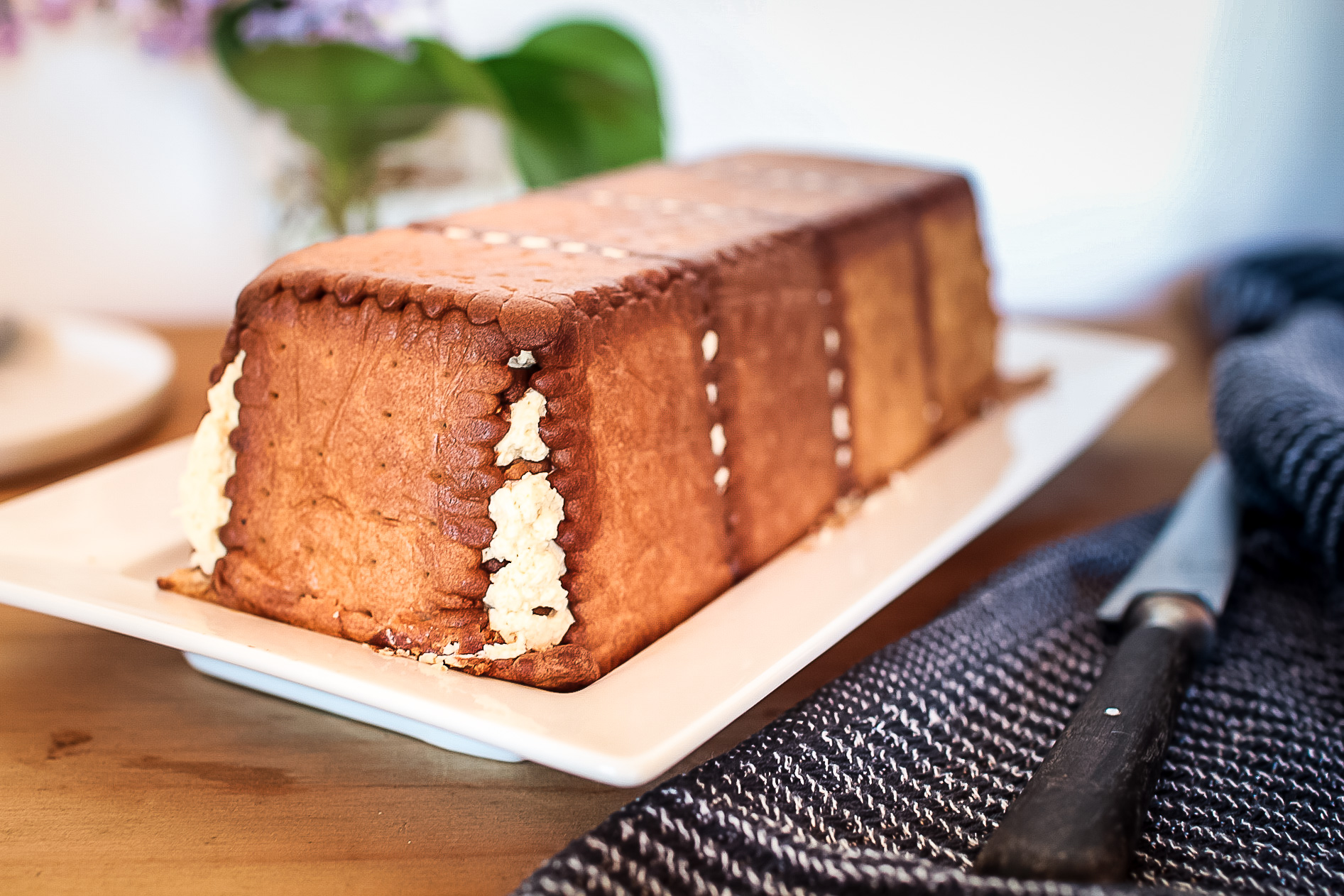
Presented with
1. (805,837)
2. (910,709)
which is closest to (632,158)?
(910,709)

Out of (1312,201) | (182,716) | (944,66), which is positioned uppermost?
(944,66)

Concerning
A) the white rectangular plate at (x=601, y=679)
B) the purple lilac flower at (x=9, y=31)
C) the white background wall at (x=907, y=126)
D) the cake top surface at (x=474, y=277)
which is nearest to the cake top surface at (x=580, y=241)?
the cake top surface at (x=474, y=277)

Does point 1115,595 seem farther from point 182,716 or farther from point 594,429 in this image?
point 182,716

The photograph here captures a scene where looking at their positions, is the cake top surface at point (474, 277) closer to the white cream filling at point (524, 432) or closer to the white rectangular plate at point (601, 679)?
the white cream filling at point (524, 432)

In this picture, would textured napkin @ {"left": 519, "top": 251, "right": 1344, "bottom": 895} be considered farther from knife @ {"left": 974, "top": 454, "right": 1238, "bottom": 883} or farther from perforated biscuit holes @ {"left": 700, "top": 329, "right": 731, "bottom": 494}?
perforated biscuit holes @ {"left": 700, "top": 329, "right": 731, "bottom": 494}

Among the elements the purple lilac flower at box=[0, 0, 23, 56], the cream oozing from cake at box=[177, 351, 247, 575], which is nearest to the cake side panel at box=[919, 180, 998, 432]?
the cream oozing from cake at box=[177, 351, 247, 575]

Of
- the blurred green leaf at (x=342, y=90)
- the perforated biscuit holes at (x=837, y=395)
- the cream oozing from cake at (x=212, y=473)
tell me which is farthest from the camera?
the blurred green leaf at (x=342, y=90)

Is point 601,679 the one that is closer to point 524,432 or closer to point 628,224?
point 524,432

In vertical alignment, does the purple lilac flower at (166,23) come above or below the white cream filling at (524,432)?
above
